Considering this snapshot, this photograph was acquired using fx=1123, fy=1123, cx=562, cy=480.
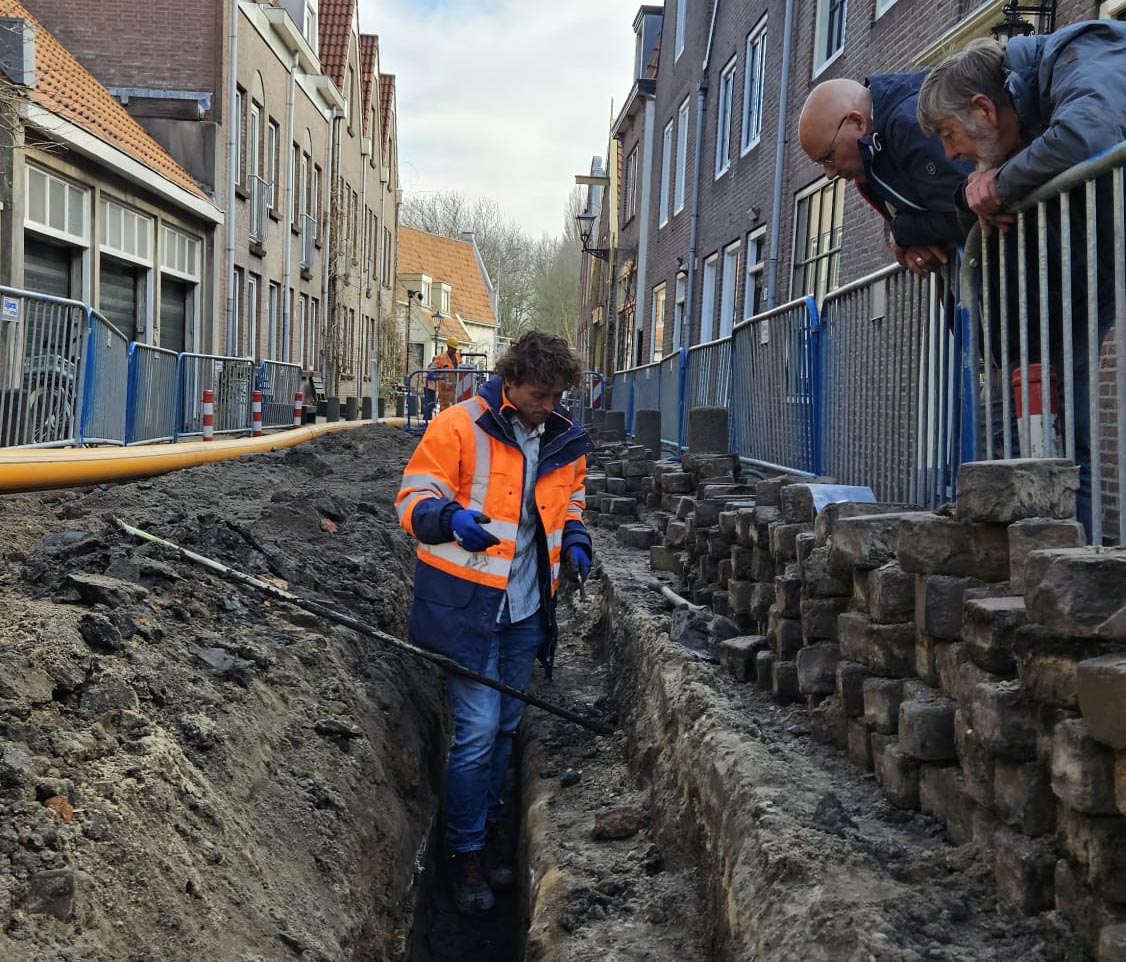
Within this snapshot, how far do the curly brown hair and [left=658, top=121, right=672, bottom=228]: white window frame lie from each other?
54.0 ft

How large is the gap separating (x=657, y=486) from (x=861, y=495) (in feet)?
15.1

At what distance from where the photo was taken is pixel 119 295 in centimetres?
1675

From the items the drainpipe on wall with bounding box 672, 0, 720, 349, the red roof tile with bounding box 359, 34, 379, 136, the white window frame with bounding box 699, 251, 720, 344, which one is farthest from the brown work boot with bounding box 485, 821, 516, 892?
the red roof tile with bounding box 359, 34, 379, 136

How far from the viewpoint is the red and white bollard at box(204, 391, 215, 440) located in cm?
1380

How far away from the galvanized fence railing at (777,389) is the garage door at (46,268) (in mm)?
9712

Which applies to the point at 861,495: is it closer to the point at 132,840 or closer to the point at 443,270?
the point at 132,840

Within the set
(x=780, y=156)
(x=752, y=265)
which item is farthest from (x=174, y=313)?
(x=780, y=156)

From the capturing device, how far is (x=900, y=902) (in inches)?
104

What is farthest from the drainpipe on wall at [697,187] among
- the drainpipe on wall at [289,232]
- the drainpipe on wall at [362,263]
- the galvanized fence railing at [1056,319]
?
the drainpipe on wall at [362,263]

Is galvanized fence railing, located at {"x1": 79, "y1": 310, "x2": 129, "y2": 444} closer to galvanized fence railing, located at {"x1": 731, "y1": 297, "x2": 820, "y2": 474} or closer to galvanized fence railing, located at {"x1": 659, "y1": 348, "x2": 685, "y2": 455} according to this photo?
→ galvanized fence railing, located at {"x1": 659, "y1": 348, "x2": 685, "y2": 455}

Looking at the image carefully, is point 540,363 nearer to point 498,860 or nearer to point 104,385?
point 498,860

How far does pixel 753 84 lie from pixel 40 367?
1042 cm

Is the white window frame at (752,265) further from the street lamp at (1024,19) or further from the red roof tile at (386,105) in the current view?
the red roof tile at (386,105)

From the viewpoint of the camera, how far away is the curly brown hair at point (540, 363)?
4.77m
